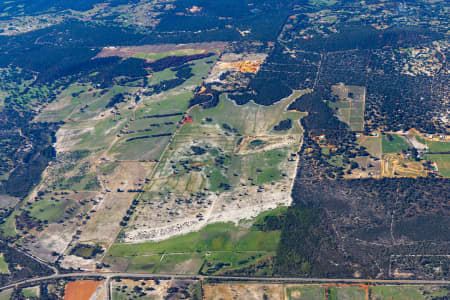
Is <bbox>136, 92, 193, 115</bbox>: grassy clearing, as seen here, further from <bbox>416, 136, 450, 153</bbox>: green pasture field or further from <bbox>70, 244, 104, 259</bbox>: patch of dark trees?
<bbox>416, 136, 450, 153</bbox>: green pasture field

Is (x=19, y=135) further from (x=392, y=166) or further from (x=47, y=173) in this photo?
(x=392, y=166)

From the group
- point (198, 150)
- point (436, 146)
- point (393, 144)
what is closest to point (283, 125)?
point (198, 150)

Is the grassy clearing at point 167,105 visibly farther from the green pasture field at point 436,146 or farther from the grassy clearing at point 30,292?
the green pasture field at point 436,146

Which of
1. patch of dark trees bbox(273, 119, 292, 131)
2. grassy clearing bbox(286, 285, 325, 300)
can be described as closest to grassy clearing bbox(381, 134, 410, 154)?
patch of dark trees bbox(273, 119, 292, 131)

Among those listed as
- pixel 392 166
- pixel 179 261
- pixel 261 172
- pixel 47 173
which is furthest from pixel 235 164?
pixel 47 173

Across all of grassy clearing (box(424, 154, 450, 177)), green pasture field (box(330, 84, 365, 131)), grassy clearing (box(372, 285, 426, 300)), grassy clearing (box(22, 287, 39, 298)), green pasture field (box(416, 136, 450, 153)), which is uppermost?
green pasture field (box(330, 84, 365, 131))

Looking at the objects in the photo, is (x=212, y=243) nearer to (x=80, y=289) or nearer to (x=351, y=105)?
(x=80, y=289)
